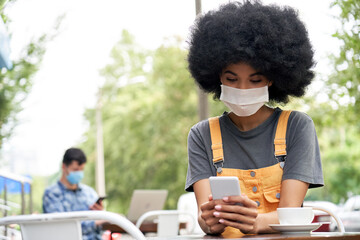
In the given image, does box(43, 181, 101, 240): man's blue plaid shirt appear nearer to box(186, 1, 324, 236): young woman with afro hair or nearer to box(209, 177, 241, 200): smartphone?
box(186, 1, 324, 236): young woman with afro hair

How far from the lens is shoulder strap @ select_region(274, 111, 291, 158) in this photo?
259cm

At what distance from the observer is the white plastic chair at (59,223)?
5.92ft

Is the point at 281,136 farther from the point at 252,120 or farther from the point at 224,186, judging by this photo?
the point at 224,186

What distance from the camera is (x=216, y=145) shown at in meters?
2.69

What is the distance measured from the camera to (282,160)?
8.48 feet

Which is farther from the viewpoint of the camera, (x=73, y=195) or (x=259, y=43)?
(x=73, y=195)

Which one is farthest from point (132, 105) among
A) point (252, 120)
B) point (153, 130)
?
point (252, 120)

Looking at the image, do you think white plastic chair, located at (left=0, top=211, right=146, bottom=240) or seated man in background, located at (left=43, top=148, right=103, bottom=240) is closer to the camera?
white plastic chair, located at (left=0, top=211, right=146, bottom=240)

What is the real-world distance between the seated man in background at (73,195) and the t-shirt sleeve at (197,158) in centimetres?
353

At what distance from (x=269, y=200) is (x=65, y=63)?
99.2ft

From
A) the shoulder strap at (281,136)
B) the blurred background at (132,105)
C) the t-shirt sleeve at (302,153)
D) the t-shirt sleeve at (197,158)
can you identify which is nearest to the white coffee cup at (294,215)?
the t-shirt sleeve at (302,153)

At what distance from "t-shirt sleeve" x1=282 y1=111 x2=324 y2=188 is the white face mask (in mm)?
164

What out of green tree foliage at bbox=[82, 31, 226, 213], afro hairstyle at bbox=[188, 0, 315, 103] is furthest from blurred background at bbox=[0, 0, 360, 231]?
afro hairstyle at bbox=[188, 0, 315, 103]

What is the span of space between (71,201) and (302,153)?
4.31 meters
